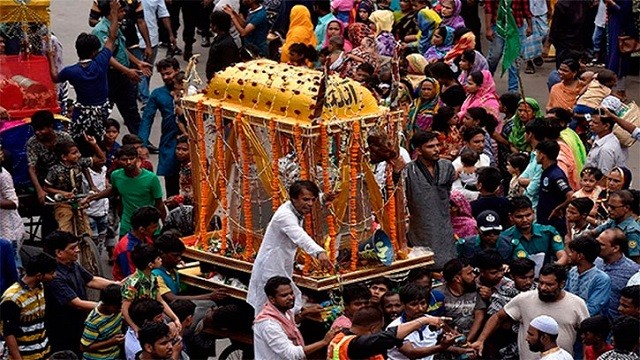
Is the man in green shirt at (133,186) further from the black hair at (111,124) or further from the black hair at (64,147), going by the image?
the black hair at (111,124)

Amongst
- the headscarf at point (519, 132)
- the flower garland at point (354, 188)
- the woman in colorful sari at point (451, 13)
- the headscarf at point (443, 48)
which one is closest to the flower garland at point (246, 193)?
the flower garland at point (354, 188)

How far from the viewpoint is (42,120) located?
1466 cm

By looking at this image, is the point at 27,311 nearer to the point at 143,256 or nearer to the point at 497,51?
the point at 143,256

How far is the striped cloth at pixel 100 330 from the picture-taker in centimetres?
1189

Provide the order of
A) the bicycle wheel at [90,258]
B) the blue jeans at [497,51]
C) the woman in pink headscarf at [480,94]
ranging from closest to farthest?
the bicycle wheel at [90,258] < the woman in pink headscarf at [480,94] < the blue jeans at [497,51]

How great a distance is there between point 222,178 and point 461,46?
5.47 m

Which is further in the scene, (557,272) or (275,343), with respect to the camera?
(557,272)

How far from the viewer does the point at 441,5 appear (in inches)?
746

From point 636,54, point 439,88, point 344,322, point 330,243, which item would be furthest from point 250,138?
point 636,54

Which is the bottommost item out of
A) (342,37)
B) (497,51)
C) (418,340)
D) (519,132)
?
(497,51)

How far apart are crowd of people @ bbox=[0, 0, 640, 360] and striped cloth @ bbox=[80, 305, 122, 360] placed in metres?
0.01

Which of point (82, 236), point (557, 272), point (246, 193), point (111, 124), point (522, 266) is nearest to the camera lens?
point (557, 272)

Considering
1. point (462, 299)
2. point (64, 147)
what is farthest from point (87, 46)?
point (462, 299)

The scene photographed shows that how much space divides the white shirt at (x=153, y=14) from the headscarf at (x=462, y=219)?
6651 mm
